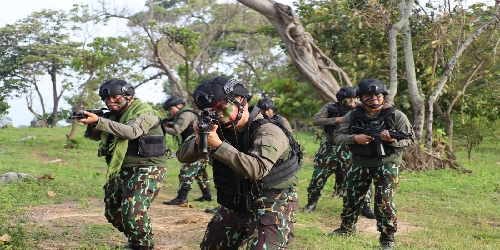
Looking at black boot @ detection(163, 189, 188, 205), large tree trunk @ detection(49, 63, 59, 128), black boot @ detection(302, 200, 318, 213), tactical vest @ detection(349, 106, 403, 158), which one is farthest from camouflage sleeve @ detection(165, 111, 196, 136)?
large tree trunk @ detection(49, 63, 59, 128)

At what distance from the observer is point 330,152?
28.4ft

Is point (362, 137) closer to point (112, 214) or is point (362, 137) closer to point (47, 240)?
point (112, 214)

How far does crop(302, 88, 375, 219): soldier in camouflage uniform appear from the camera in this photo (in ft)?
27.0

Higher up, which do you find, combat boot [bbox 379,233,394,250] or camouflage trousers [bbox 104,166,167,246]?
camouflage trousers [bbox 104,166,167,246]

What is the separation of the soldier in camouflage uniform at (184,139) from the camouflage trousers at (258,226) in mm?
4529

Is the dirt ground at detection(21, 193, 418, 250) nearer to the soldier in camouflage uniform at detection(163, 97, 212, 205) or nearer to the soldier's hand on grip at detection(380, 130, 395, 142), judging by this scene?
the soldier in camouflage uniform at detection(163, 97, 212, 205)

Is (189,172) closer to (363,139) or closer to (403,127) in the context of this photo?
(363,139)

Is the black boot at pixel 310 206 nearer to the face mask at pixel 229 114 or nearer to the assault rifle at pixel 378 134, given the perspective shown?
the assault rifle at pixel 378 134

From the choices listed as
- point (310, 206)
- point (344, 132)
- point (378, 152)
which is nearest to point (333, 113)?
point (310, 206)

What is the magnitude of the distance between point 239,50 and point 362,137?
30014 millimetres

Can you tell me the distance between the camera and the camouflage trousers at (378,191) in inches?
236

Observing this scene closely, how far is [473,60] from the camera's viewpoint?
51.6ft

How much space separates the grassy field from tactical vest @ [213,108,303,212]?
90.1 inches

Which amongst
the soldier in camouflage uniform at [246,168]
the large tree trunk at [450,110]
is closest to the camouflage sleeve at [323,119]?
the soldier in camouflage uniform at [246,168]
